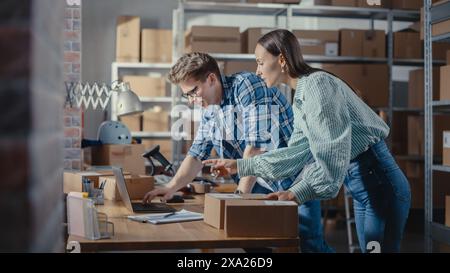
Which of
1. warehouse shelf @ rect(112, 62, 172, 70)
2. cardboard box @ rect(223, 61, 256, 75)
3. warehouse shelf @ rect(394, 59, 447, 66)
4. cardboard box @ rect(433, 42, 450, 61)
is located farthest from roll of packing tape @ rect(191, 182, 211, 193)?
cardboard box @ rect(433, 42, 450, 61)

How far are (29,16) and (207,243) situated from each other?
1.19 m

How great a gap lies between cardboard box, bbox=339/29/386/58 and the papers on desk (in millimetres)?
3859

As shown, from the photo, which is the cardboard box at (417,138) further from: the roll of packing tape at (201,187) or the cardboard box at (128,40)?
the roll of packing tape at (201,187)

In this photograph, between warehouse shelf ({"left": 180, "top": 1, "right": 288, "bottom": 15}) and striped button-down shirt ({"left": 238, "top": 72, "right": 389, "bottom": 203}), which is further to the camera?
warehouse shelf ({"left": 180, "top": 1, "right": 288, "bottom": 15})

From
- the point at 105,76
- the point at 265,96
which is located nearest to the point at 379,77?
the point at 105,76

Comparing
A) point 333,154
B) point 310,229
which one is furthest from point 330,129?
point 310,229

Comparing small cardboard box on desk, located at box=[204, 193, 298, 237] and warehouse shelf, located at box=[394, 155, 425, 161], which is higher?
warehouse shelf, located at box=[394, 155, 425, 161]

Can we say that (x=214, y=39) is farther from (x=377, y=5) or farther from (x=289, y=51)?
(x=289, y=51)

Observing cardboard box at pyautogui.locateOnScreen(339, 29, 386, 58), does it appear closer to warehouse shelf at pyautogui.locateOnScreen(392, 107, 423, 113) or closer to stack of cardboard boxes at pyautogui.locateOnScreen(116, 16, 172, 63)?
warehouse shelf at pyautogui.locateOnScreen(392, 107, 423, 113)

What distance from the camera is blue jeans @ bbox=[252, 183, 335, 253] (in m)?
2.55

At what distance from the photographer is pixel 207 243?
75.1 inches

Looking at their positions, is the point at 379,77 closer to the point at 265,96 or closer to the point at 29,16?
the point at 265,96

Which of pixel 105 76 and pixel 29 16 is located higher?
pixel 105 76

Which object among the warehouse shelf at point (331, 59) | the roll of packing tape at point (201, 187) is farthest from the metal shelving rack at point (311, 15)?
the roll of packing tape at point (201, 187)
